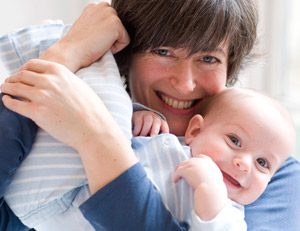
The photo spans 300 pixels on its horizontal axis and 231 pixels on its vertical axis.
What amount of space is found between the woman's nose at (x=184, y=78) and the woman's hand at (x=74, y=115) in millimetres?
281

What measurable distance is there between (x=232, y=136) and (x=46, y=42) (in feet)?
1.58

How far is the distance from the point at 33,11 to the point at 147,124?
4.08 ft

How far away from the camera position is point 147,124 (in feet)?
3.87

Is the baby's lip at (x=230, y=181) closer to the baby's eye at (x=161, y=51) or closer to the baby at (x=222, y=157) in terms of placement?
the baby at (x=222, y=157)

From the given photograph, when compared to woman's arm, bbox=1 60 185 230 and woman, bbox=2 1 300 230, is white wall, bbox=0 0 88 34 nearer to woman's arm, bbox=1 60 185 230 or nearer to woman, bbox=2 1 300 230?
woman, bbox=2 1 300 230

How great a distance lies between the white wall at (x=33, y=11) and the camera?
2125 millimetres

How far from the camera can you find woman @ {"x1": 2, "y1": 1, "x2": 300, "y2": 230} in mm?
955

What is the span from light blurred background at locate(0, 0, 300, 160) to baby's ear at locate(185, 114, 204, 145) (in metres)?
1.09

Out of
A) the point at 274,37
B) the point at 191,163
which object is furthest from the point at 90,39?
the point at 274,37

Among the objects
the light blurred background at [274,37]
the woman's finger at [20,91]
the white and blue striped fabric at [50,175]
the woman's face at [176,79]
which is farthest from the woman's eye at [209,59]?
the light blurred background at [274,37]

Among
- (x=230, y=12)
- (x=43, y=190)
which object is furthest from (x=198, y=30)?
(x=43, y=190)

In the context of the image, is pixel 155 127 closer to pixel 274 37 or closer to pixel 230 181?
pixel 230 181

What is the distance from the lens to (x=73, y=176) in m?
0.99

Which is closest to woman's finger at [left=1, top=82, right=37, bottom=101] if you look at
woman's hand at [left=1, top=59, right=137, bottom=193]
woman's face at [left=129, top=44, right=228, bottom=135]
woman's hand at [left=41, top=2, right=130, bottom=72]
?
woman's hand at [left=1, top=59, right=137, bottom=193]
